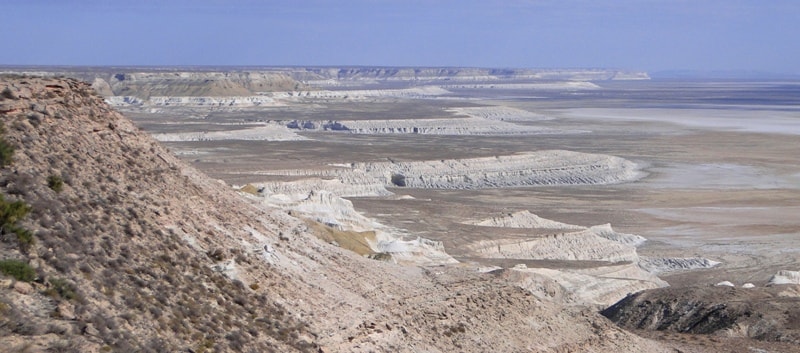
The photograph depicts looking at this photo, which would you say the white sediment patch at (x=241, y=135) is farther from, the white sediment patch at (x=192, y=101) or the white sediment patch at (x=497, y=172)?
the white sediment patch at (x=192, y=101)

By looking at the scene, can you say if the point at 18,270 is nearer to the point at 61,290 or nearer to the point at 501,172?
the point at 61,290

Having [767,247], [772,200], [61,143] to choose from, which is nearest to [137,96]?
[772,200]

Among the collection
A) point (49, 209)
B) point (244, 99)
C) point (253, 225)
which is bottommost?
point (244, 99)

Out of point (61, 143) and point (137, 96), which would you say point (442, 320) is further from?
point (137, 96)

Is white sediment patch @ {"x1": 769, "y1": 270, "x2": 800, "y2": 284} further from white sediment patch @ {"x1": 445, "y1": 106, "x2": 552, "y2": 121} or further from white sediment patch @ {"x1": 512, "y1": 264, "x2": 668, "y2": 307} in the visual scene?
white sediment patch @ {"x1": 445, "y1": 106, "x2": 552, "y2": 121}

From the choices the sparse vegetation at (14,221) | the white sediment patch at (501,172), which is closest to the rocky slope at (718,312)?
the sparse vegetation at (14,221)

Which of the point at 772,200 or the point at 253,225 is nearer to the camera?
the point at 253,225
